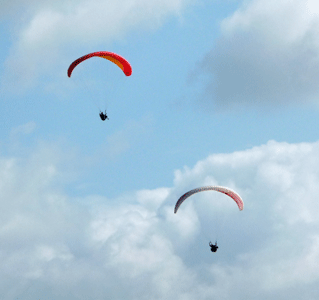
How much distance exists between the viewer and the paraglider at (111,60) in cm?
9938

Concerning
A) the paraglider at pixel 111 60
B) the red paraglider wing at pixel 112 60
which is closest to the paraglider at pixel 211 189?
the paraglider at pixel 111 60

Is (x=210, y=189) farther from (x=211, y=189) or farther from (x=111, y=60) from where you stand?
(x=111, y=60)

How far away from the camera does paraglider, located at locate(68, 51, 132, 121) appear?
99.4 meters

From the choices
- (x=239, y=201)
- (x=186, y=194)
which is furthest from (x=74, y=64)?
(x=239, y=201)

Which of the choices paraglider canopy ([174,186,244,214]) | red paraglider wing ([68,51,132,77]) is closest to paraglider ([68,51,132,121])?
red paraglider wing ([68,51,132,77])

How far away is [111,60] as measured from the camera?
10312cm

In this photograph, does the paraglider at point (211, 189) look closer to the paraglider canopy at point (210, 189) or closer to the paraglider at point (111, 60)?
the paraglider canopy at point (210, 189)

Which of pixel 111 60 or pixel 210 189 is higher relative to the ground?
Result: pixel 111 60

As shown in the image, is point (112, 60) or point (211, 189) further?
point (112, 60)

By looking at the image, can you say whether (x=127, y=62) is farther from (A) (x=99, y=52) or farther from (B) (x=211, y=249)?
(B) (x=211, y=249)

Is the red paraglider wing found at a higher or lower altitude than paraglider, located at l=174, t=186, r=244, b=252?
higher

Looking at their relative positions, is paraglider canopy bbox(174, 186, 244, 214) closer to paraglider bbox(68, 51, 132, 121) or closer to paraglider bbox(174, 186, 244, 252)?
paraglider bbox(174, 186, 244, 252)

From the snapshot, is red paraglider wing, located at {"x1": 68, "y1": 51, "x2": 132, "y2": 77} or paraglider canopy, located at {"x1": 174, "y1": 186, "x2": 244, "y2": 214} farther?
paraglider canopy, located at {"x1": 174, "y1": 186, "x2": 244, "y2": 214}

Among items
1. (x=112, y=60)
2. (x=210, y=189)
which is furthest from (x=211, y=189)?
(x=112, y=60)
